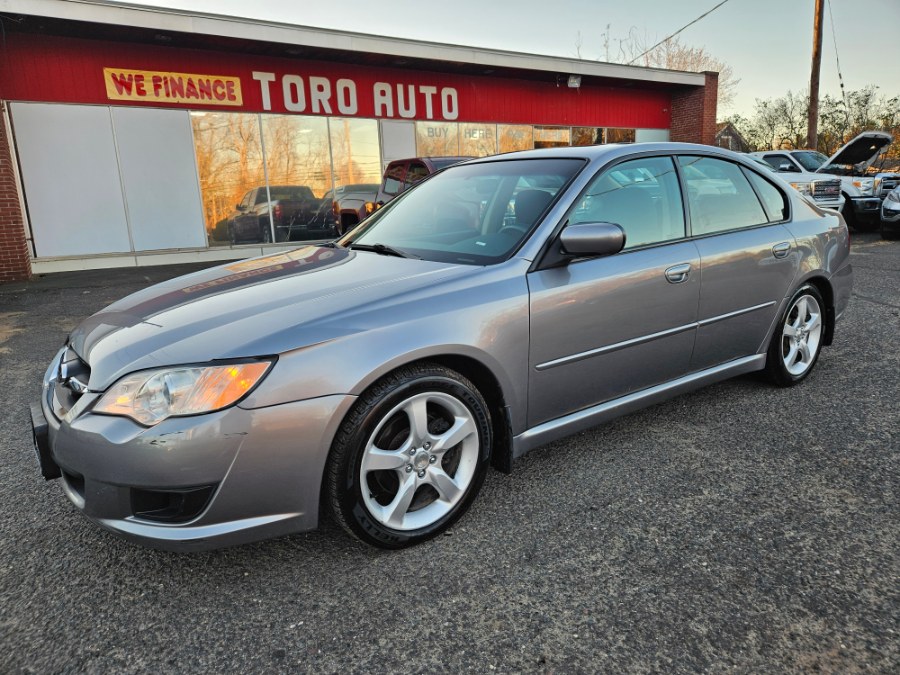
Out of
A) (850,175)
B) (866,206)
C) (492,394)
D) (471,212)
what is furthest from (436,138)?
(492,394)

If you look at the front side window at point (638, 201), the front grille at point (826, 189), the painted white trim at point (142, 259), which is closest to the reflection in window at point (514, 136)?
the painted white trim at point (142, 259)

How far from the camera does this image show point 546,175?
2947 mm

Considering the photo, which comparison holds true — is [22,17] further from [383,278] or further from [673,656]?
[673,656]

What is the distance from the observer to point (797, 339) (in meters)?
3.81

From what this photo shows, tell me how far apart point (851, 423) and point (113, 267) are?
11.7 meters

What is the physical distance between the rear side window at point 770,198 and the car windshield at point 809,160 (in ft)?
34.0

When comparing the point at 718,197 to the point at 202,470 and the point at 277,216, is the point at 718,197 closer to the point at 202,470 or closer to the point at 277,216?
the point at 202,470

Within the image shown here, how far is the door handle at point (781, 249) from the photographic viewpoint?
3.46 m

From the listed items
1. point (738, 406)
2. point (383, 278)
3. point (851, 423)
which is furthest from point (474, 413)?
point (851, 423)

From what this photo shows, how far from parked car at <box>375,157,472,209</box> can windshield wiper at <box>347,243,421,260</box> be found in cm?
538

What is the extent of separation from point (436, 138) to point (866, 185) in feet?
30.2

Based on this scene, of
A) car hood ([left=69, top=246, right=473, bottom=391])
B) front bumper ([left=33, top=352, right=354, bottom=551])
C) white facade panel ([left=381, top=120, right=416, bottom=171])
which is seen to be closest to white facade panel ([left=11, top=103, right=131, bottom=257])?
white facade panel ([left=381, top=120, right=416, bottom=171])

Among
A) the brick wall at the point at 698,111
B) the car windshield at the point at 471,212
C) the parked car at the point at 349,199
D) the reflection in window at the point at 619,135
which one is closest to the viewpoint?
the car windshield at the point at 471,212

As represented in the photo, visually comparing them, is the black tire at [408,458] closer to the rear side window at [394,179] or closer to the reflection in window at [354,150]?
the rear side window at [394,179]
